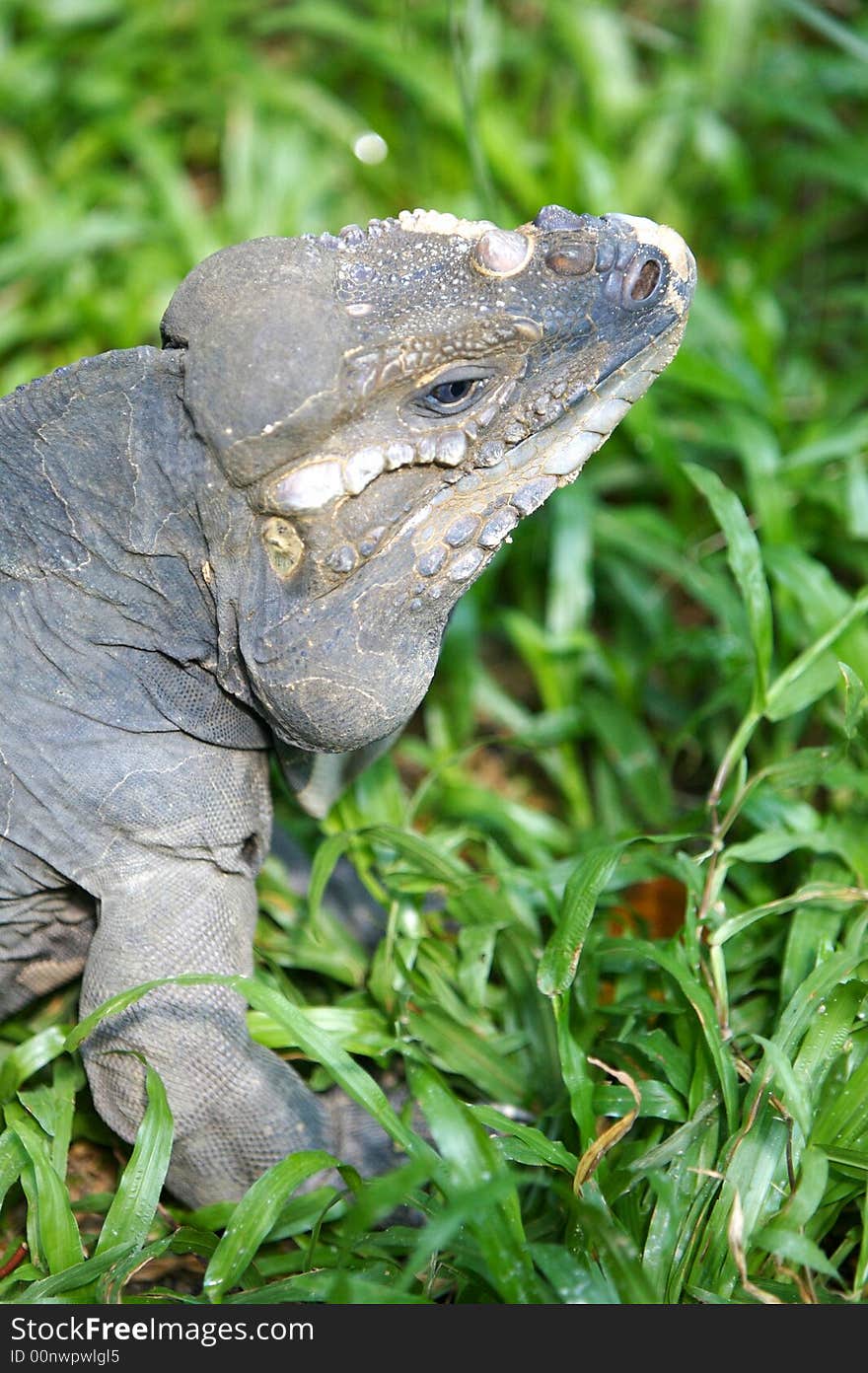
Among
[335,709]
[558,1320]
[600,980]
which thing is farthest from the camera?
[600,980]

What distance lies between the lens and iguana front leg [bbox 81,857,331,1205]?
9.69 ft

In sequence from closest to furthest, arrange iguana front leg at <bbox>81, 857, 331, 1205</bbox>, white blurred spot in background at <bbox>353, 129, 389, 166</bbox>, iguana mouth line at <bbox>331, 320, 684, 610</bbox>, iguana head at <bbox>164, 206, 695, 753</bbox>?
iguana head at <bbox>164, 206, 695, 753</bbox>, iguana mouth line at <bbox>331, 320, 684, 610</bbox>, iguana front leg at <bbox>81, 857, 331, 1205</bbox>, white blurred spot in background at <bbox>353, 129, 389, 166</bbox>

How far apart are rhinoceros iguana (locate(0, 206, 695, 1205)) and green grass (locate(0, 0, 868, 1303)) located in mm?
366

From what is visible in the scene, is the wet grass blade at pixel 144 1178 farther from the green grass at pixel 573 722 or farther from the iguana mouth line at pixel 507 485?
the iguana mouth line at pixel 507 485

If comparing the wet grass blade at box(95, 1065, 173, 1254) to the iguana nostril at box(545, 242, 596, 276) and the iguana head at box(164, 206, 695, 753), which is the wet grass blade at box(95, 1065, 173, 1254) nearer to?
the iguana head at box(164, 206, 695, 753)

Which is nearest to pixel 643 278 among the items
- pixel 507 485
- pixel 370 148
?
pixel 507 485

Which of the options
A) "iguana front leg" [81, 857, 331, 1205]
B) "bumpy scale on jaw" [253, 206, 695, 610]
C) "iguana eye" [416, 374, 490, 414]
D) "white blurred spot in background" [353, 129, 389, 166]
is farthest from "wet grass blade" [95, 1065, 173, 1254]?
"white blurred spot in background" [353, 129, 389, 166]

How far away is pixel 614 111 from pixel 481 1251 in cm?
484

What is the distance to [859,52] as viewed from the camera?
389cm

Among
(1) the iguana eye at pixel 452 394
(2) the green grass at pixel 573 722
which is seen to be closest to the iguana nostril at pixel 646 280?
(1) the iguana eye at pixel 452 394

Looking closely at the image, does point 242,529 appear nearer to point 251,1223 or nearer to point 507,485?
point 507,485

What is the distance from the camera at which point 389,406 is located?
8.82ft

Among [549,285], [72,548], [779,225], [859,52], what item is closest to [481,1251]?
[72,548]

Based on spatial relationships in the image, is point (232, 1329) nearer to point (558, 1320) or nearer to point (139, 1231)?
point (139, 1231)
